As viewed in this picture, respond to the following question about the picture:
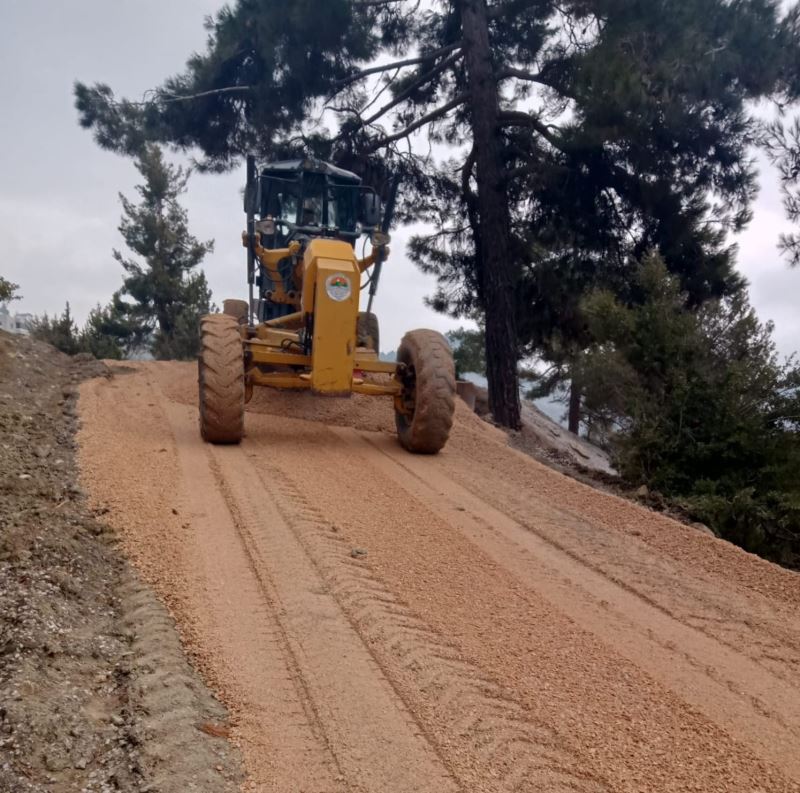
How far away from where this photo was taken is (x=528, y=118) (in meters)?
13.4

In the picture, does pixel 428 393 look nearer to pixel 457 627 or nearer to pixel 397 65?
pixel 457 627

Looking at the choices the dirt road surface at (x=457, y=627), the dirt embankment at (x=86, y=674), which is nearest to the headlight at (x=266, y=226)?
the dirt road surface at (x=457, y=627)

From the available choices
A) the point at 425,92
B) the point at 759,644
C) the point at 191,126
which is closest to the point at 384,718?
the point at 759,644

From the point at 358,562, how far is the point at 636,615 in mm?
1608

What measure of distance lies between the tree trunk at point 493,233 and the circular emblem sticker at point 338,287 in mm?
5910

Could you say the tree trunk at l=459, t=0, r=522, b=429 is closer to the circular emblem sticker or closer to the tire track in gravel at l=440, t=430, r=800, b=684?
the circular emblem sticker

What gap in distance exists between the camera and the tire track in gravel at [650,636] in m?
3.32

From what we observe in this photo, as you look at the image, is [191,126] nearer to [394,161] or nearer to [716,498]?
[394,161]

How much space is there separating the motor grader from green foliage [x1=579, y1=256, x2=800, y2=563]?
269cm

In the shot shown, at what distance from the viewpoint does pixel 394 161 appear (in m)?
16.1

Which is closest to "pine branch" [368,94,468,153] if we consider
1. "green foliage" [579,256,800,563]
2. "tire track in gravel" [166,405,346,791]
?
"green foliage" [579,256,800,563]

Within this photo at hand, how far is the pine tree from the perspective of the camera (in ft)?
36.0

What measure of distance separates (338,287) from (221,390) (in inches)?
58.9

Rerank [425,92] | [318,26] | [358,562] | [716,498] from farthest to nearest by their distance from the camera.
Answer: [425,92] → [318,26] → [716,498] → [358,562]
